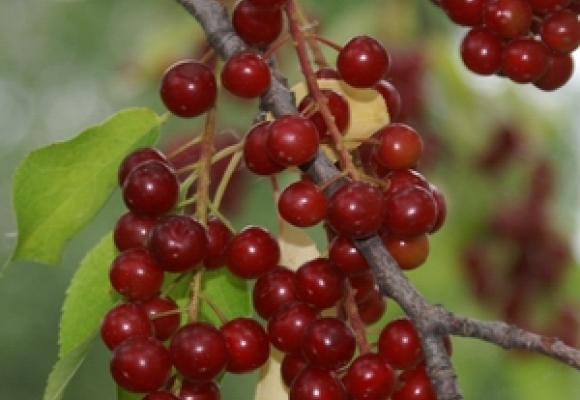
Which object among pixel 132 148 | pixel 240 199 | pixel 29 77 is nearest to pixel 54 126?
pixel 29 77

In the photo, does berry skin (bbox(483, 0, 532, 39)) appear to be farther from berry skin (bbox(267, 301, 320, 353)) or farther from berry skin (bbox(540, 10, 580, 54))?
berry skin (bbox(267, 301, 320, 353))

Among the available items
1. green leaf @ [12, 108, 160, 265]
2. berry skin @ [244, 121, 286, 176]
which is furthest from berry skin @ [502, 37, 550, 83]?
green leaf @ [12, 108, 160, 265]

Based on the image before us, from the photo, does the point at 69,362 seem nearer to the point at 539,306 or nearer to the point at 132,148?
the point at 132,148

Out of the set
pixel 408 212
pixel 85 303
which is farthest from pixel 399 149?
pixel 85 303

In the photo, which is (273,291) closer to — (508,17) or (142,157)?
(142,157)

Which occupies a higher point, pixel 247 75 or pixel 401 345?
pixel 247 75

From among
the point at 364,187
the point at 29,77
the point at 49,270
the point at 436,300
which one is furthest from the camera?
the point at 29,77

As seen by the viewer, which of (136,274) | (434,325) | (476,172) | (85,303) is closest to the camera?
(434,325)

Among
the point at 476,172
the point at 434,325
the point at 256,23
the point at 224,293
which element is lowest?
the point at 476,172
